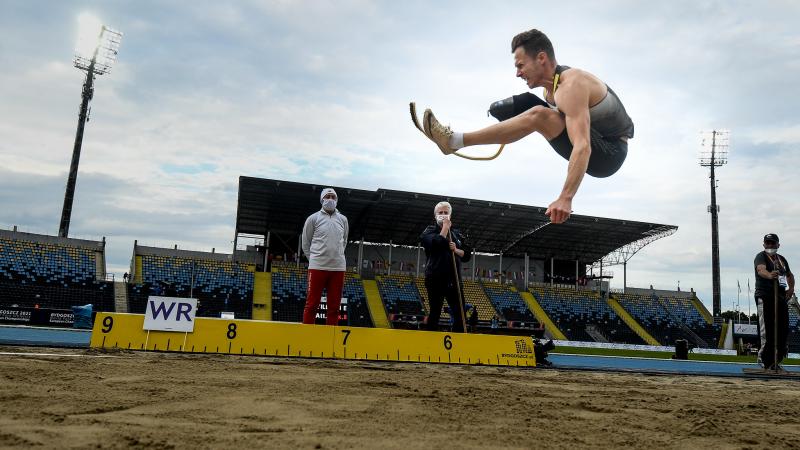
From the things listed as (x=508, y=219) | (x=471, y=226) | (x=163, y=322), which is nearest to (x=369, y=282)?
(x=471, y=226)

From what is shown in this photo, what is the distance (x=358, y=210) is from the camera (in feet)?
110

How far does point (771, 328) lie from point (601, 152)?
18.2 feet

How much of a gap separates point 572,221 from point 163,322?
31.2 m

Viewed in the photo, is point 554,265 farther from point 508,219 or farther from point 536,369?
point 536,369

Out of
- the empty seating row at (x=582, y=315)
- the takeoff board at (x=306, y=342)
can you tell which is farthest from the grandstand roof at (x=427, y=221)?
the takeoff board at (x=306, y=342)

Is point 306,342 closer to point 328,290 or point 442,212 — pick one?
point 328,290

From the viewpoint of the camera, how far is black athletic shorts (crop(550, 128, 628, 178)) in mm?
5215

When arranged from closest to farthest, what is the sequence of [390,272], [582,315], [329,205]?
[329,205] < [582,315] < [390,272]

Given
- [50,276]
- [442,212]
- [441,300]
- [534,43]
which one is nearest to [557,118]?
[534,43]

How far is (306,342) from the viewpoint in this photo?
670cm

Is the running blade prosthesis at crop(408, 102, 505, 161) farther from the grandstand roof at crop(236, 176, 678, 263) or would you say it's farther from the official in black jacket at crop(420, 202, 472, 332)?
the grandstand roof at crop(236, 176, 678, 263)

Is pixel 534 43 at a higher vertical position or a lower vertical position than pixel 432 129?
higher

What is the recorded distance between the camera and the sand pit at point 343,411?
222cm

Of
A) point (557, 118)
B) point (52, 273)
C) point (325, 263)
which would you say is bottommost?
point (52, 273)
